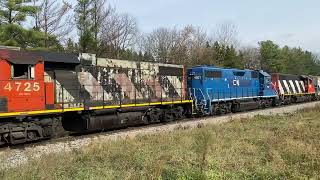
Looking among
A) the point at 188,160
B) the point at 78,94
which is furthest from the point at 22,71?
the point at 188,160

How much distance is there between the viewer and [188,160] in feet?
29.0

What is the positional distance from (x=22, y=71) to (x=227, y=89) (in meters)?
16.6

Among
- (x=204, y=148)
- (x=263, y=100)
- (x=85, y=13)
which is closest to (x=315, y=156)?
(x=204, y=148)

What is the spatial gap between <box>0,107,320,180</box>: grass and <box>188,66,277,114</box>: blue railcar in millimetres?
12481

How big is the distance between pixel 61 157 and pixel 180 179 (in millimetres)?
3933

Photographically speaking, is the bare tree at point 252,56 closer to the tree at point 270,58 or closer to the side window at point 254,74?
the tree at point 270,58

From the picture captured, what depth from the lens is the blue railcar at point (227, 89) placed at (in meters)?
24.5

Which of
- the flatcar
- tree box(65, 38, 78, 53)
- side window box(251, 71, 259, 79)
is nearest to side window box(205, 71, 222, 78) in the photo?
the flatcar

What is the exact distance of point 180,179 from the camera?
7.15m

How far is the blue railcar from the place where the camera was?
24.5 m

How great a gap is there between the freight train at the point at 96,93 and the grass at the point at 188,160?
11.6 feet

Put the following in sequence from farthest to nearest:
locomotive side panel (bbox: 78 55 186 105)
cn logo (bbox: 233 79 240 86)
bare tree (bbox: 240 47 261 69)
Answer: bare tree (bbox: 240 47 261 69) < cn logo (bbox: 233 79 240 86) < locomotive side panel (bbox: 78 55 186 105)

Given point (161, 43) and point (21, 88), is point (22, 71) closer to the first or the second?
point (21, 88)

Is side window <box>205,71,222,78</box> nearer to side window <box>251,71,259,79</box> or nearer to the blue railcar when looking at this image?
the blue railcar
